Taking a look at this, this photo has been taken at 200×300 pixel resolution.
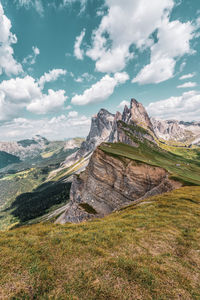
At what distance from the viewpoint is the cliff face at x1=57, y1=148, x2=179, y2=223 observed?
58.8m

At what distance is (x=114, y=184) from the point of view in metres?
66.6

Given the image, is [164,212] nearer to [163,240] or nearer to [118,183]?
[163,240]

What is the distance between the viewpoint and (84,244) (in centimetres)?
1193

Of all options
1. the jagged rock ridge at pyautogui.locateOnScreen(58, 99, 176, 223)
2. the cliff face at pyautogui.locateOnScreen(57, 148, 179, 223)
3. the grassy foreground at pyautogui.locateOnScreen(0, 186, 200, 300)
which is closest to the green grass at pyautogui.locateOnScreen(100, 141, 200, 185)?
the jagged rock ridge at pyautogui.locateOnScreen(58, 99, 176, 223)

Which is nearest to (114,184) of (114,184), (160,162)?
(114,184)

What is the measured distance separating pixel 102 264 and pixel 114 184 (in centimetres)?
5835

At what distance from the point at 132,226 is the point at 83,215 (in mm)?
55696

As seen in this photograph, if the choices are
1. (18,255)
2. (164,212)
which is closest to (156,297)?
(18,255)

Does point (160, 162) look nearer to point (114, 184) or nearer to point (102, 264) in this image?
point (114, 184)

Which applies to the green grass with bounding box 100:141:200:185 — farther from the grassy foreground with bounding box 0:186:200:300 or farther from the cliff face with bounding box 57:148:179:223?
the grassy foreground with bounding box 0:186:200:300

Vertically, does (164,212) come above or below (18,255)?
below

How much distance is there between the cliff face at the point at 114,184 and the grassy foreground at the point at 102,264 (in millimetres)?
41404

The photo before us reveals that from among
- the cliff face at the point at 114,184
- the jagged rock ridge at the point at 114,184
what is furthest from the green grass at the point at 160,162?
the cliff face at the point at 114,184

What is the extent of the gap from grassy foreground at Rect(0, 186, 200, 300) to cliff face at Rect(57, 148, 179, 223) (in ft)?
136
